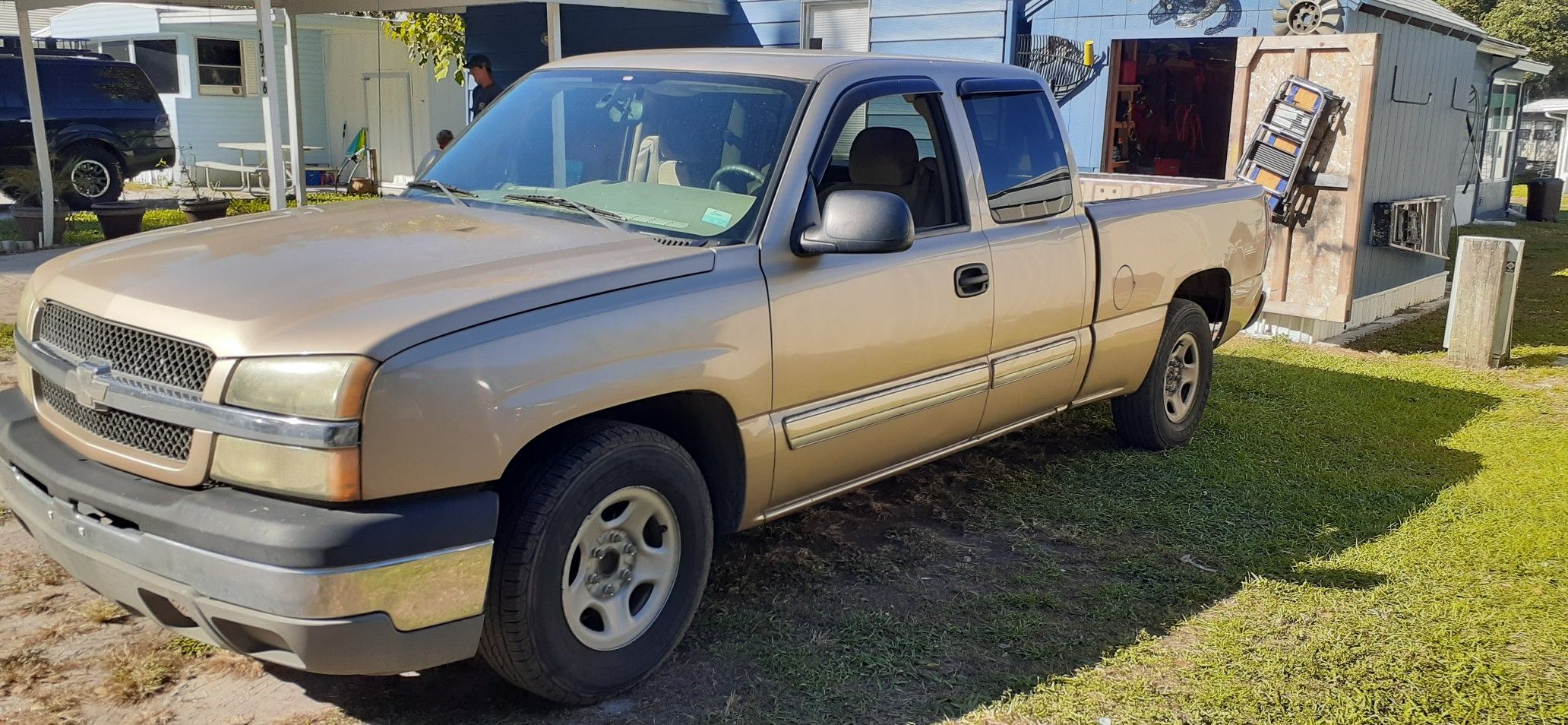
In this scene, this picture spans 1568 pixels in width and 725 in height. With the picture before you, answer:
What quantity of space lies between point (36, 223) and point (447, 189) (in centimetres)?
1014

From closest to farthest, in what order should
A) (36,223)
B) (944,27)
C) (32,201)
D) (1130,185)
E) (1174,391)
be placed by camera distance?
(1174,391) → (1130,185) → (944,27) → (36,223) → (32,201)

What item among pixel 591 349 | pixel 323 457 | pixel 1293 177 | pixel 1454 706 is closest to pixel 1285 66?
pixel 1293 177

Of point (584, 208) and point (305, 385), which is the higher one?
point (584, 208)

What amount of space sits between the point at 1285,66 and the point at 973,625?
664cm

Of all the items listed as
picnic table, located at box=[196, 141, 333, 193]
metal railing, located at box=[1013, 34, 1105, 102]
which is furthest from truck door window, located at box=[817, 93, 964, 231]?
picnic table, located at box=[196, 141, 333, 193]

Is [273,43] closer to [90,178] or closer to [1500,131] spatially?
[90,178]

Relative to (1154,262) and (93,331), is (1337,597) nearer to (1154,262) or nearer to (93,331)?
(1154,262)

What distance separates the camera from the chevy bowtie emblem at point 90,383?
312 centimetres

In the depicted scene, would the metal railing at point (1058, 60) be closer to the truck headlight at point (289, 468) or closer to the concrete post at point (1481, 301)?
the concrete post at point (1481, 301)

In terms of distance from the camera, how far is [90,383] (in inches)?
124

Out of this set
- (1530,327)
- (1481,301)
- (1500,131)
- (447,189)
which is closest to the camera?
(447,189)

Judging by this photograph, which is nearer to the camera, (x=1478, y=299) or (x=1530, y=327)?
(x=1478, y=299)

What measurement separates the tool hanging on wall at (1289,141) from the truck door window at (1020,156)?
4443 mm

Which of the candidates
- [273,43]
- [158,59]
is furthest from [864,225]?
[158,59]
